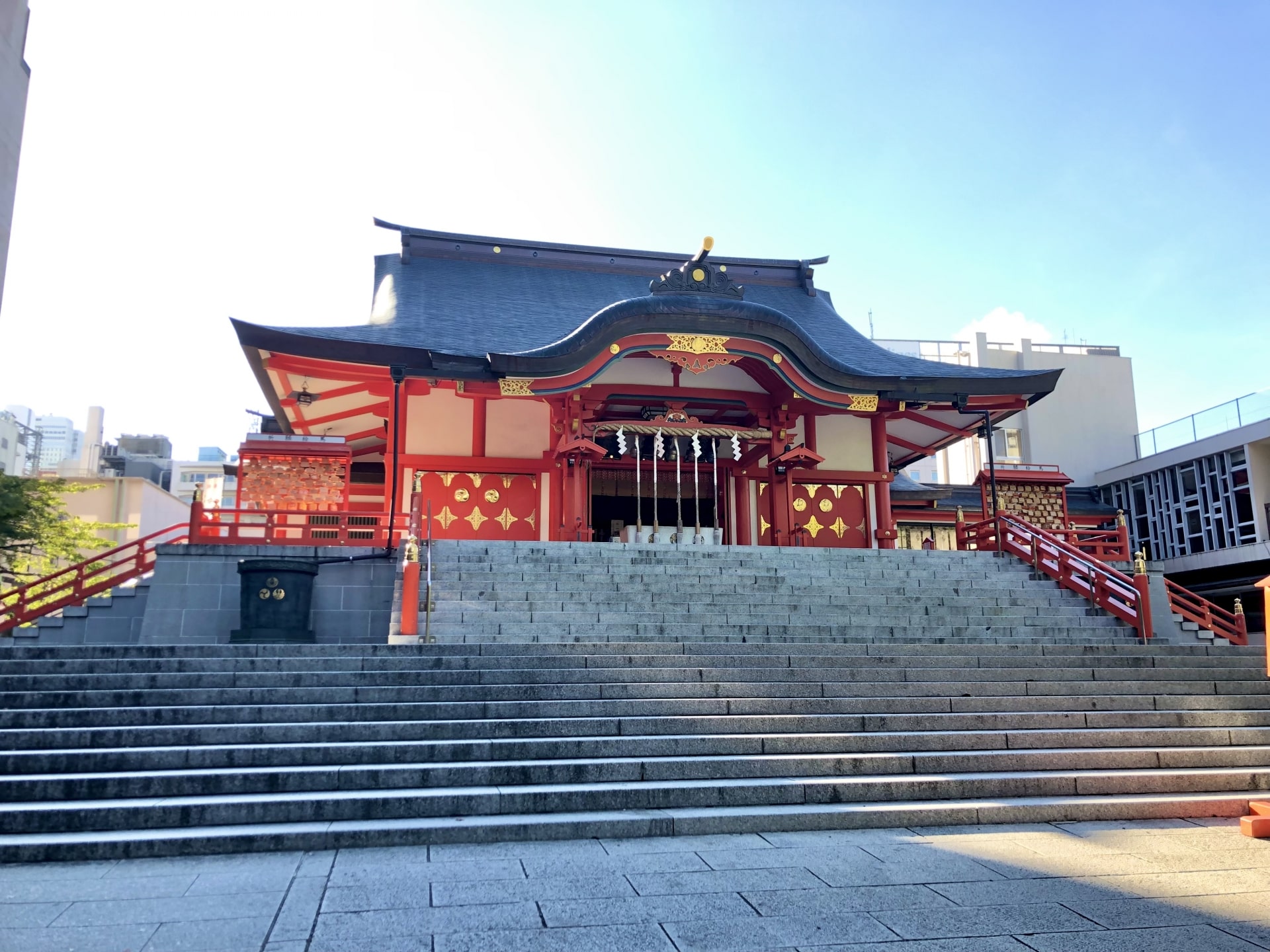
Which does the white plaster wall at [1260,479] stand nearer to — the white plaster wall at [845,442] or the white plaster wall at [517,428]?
the white plaster wall at [845,442]

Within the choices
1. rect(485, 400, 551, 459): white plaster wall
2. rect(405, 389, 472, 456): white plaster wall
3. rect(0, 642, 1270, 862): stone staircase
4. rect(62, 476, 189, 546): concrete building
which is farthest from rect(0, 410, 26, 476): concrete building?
rect(0, 642, 1270, 862): stone staircase

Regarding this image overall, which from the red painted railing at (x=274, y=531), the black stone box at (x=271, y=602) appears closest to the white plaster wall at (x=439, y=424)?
the red painted railing at (x=274, y=531)

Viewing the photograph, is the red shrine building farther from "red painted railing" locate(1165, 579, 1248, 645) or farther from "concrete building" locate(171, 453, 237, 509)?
"concrete building" locate(171, 453, 237, 509)

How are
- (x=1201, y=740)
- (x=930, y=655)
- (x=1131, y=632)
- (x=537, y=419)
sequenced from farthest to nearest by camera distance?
(x=537, y=419) < (x=1131, y=632) < (x=930, y=655) < (x=1201, y=740)

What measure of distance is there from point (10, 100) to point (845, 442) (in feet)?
50.4

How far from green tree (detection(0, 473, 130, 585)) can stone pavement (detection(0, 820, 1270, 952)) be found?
16678 mm

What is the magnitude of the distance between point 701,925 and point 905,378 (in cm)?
1302

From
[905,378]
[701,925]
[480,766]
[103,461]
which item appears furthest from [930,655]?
[103,461]

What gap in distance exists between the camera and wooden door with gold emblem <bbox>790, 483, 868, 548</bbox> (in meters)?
17.0

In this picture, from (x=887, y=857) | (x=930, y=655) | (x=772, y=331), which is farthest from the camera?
(x=772, y=331)

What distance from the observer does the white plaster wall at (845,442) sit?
17562 mm

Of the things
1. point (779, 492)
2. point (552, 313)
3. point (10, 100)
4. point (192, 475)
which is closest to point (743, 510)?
point (779, 492)

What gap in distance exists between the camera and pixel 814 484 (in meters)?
17.3

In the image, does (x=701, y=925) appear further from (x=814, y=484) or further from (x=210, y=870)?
(x=814, y=484)
